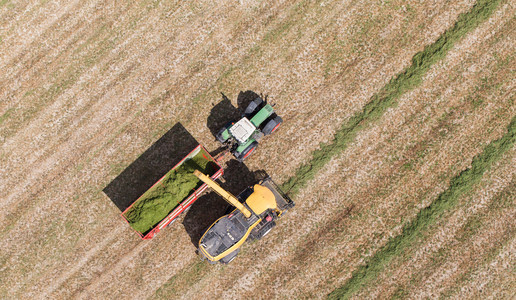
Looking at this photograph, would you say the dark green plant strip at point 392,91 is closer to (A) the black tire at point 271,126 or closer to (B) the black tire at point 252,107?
(A) the black tire at point 271,126

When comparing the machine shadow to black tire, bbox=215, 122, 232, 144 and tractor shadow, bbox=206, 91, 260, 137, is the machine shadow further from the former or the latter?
black tire, bbox=215, 122, 232, 144

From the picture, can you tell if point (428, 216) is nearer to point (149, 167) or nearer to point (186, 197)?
point (186, 197)

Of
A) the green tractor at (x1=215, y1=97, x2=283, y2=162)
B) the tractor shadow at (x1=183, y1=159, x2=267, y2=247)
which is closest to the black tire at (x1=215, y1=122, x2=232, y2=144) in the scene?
the green tractor at (x1=215, y1=97, x2=283, y2=162)

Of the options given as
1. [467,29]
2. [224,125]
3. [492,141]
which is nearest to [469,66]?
[467,29]

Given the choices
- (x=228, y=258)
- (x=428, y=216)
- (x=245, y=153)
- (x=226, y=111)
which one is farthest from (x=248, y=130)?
(x=428, y=216)

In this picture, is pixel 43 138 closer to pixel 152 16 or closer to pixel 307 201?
pixel 152 16

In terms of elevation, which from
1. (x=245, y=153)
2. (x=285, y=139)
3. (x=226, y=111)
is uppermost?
(x=226, y=111)
